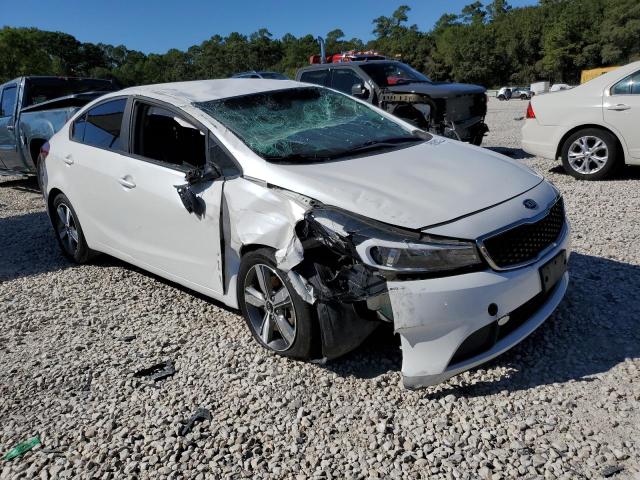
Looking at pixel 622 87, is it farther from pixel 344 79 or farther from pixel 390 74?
pixel 344 79

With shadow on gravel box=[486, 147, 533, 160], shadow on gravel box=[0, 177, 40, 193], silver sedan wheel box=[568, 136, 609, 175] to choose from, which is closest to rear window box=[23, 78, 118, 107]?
shadow on gravel box=[0, 177, 40, 193]

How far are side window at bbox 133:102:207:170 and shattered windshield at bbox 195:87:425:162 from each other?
0.69 ft

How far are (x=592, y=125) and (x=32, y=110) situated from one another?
27.5ft

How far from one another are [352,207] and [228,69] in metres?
116

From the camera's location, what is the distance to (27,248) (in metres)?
6.10

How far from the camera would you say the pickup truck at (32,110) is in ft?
27.0

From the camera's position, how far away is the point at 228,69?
11150cm

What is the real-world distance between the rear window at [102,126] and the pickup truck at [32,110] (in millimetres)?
3371

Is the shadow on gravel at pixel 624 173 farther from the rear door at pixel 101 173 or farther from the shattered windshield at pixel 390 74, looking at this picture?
the rear door at pixel 101 173

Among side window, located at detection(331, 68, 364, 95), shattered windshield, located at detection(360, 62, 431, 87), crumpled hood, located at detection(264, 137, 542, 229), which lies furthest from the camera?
side window, located at detection(331, 68, 364, 95)

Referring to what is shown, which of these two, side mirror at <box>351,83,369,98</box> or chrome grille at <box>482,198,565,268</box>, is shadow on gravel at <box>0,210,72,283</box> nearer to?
chrome grille at <box>482,198,565,268</box>

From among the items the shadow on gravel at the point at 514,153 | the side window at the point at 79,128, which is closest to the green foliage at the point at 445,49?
the shadow on gravel at the point at 514,153

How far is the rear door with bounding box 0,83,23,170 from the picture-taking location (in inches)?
355

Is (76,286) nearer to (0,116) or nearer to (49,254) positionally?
(49,254)
